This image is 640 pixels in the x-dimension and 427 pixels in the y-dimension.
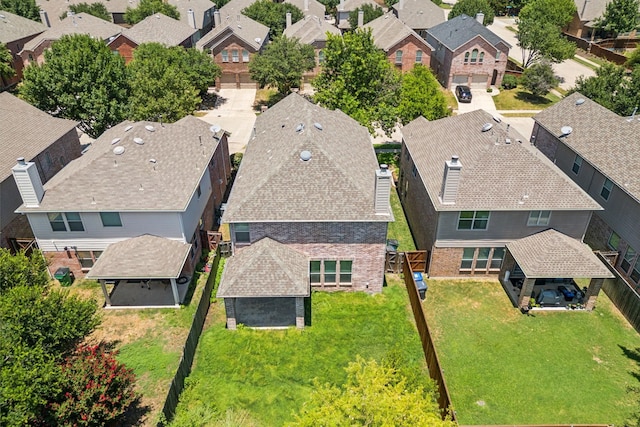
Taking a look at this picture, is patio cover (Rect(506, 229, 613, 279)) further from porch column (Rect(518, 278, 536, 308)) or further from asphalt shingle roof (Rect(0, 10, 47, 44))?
asphalt shingle roof (Rect(0, 10, 47, 44))

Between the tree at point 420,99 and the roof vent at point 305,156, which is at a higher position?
the roof vent at point 305,156

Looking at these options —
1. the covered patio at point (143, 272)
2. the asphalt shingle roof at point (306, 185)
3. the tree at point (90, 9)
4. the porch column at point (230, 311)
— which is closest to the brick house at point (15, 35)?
the tree at point (90, 9)

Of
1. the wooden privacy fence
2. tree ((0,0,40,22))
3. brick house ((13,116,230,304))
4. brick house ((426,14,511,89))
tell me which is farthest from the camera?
tree ((0,0,40,22))

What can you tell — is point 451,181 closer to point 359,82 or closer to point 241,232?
point 241,232

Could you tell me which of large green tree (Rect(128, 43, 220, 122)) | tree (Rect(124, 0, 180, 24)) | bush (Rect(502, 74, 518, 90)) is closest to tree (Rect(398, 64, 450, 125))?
large green tree (Rect(128, 43, 220, 122))

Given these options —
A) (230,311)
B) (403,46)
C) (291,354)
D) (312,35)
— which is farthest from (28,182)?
(403,46)

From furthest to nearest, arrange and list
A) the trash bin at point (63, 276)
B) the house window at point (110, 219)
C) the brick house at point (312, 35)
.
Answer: the brick house at point (312, 35)
the trash bin at point (63, 276)
the house window at point (110, 219)

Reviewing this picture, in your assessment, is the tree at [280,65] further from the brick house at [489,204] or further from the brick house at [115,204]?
the brick house at [489,204]

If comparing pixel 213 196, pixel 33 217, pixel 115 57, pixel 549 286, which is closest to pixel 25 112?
pixel 115 57
